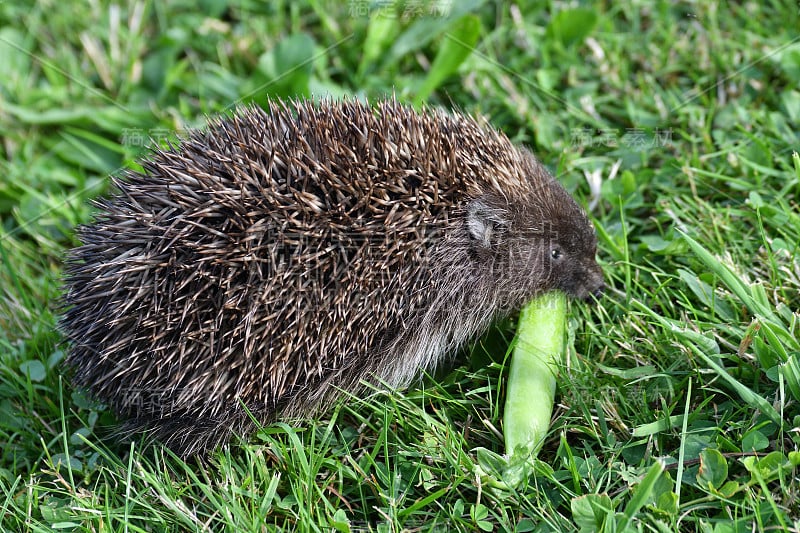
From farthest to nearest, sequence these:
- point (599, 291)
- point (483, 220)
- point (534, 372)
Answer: point (599, 291) → point (483, 220) → point (534, 372)

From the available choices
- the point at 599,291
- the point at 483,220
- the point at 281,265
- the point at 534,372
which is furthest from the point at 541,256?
the point at 281,265

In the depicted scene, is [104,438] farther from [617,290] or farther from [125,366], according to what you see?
[617,290]

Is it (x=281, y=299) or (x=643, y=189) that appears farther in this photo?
(x=643, y=189)

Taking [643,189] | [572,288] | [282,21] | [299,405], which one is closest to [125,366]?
[299,405]

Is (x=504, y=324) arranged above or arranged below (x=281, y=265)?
below

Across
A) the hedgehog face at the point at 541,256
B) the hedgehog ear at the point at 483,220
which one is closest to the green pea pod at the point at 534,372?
the hedgehog face at the point at 541,256

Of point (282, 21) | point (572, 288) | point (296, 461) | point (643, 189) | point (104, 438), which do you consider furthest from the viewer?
point (282, 21)

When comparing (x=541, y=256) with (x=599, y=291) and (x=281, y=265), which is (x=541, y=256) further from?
(x=281, y=265)
